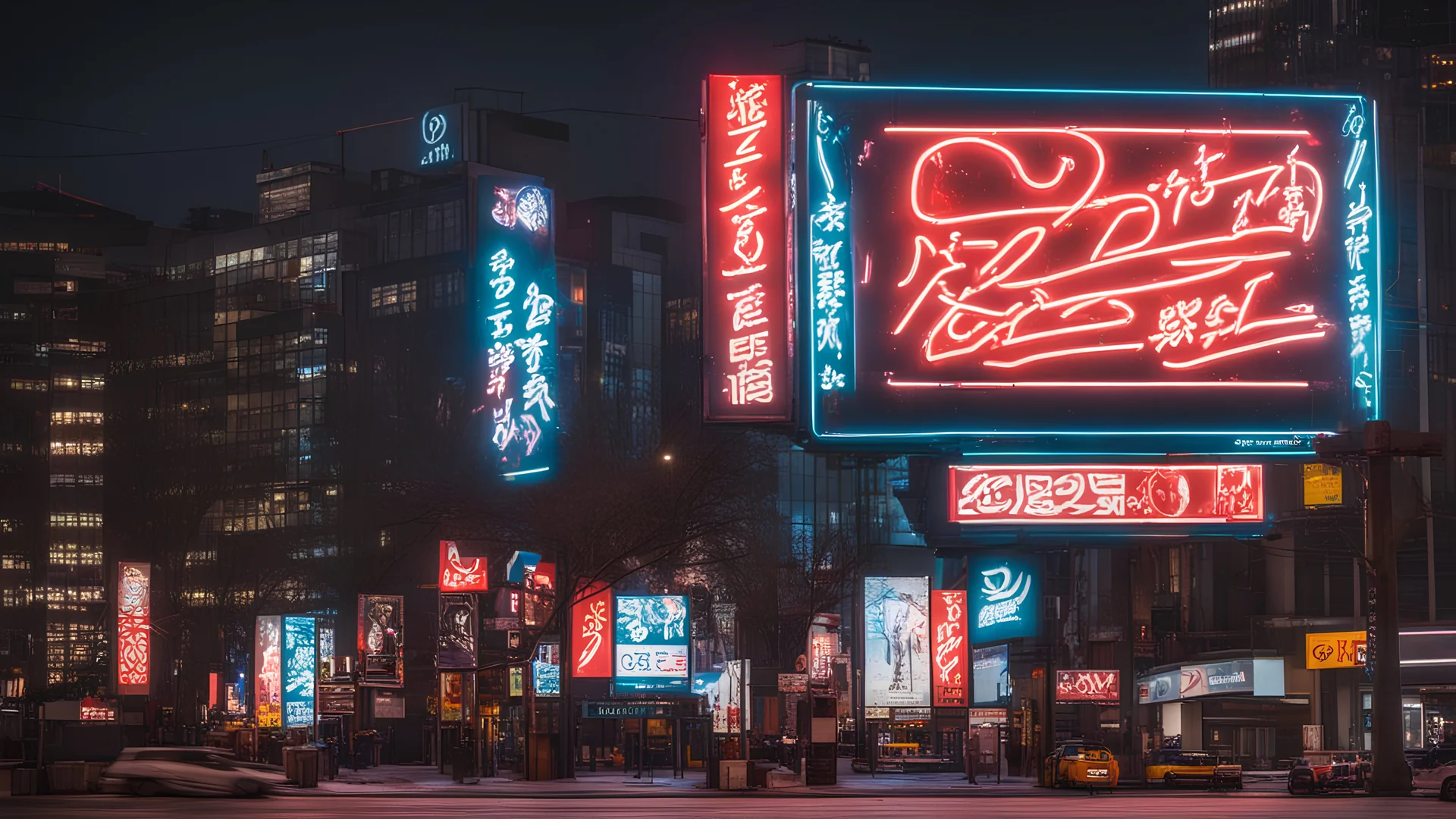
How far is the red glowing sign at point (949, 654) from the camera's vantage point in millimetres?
61281

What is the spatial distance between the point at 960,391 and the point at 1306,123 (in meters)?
10.5

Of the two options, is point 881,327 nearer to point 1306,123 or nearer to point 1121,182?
point 1121,182

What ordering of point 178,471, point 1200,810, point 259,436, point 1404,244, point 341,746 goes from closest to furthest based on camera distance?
point 1200,810 → point 341,746 → point 1404,244 → point 178,471 → point 259,436

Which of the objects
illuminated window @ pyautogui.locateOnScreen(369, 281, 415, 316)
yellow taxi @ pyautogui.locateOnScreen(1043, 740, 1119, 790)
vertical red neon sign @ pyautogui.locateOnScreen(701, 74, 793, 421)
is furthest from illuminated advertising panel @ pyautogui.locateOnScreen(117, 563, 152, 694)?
illuminated window @ pyautogui.locateOnScreen(369, 281, 415, 316)

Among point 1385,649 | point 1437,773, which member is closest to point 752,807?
point 1385,649

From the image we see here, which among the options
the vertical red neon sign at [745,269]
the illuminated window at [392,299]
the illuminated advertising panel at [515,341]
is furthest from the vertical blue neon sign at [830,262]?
the illuminated window at [392,299]

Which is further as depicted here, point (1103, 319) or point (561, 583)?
point (561, 583)

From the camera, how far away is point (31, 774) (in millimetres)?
42219

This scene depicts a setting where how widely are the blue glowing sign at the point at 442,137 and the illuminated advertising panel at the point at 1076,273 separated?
144 meters

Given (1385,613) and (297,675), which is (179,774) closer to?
(297,675)

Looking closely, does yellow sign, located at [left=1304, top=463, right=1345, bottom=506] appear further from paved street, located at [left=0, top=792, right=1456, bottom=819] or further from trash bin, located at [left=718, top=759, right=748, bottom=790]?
trash bin, located at [left=718, top=759, right=748, bottom=790]

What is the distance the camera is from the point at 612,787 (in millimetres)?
48812

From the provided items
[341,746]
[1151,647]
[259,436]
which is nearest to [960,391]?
[341,746]

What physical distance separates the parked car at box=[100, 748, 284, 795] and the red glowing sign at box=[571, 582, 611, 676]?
17.8 meters
